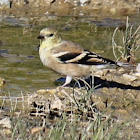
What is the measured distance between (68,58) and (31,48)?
190 cm

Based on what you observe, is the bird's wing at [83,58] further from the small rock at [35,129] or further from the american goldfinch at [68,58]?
the small rock at [35,129]

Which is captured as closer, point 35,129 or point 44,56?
point 35,129

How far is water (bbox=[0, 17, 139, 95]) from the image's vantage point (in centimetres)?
859

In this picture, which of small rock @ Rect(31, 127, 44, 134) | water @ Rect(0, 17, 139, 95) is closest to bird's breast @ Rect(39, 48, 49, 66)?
water @ Rect(0, 17, 139, 95)

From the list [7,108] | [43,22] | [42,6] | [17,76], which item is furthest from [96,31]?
[7,108]

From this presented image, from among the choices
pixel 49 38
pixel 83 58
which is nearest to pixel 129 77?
pixel 83 58

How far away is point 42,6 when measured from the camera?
44.0ft

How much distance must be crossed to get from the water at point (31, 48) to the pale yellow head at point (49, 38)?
534mm

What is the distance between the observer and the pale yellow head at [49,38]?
28.2 feet

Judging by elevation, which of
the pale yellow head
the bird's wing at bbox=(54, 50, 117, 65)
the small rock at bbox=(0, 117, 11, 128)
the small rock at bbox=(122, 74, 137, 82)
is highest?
the pale yellow head

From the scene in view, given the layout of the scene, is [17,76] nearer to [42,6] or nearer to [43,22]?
[43,22]

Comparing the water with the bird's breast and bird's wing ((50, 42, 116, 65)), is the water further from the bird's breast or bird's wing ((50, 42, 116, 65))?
bird's wing ((50, 42, 116, 65))

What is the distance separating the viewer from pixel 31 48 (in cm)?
1028

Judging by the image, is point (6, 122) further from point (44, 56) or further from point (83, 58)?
point (83, 58)
